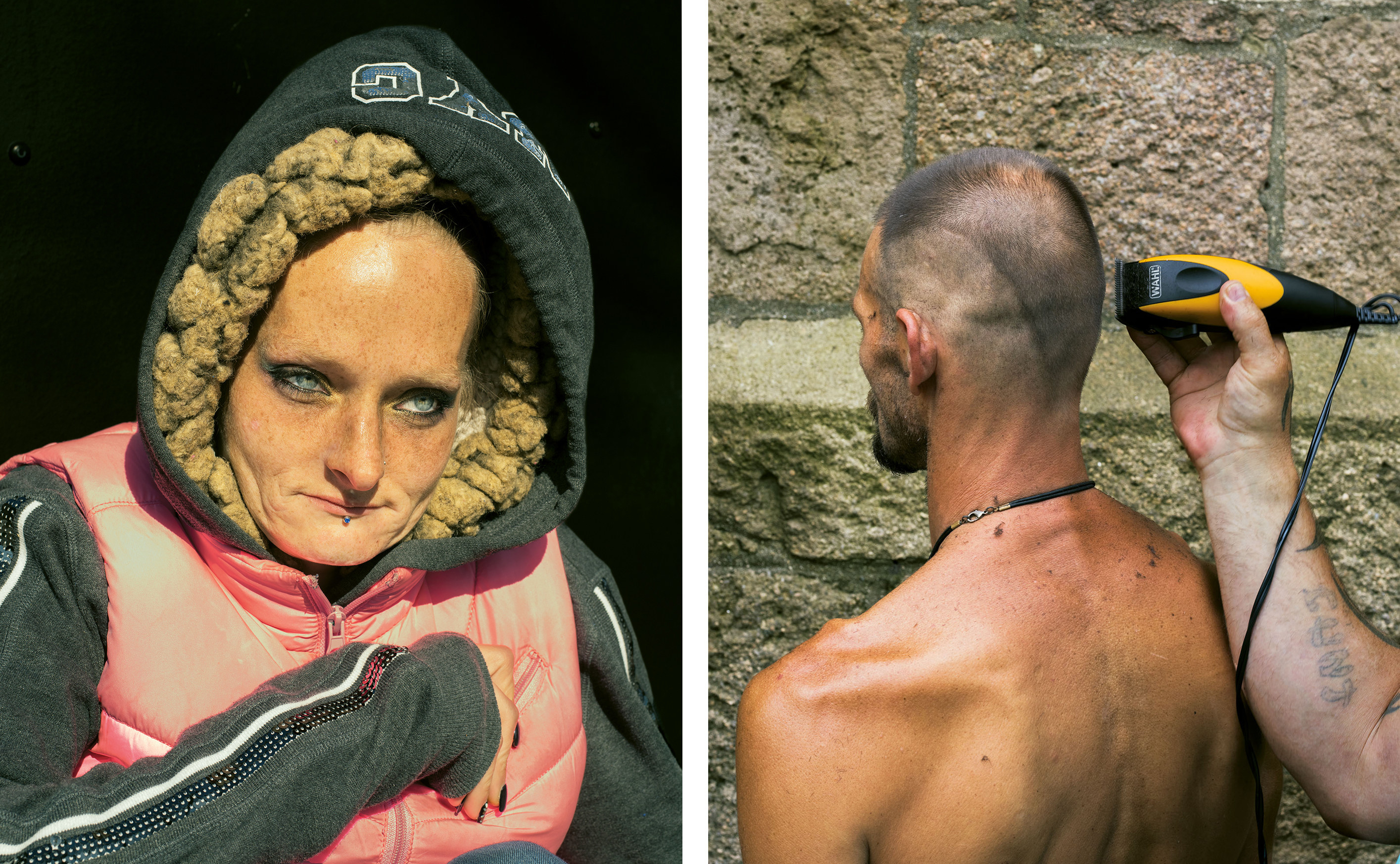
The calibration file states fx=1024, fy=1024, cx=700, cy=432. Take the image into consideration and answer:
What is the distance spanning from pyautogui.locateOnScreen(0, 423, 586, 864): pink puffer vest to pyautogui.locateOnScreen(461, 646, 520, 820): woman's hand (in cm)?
2

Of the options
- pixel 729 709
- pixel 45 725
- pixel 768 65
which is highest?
pixel 768 65

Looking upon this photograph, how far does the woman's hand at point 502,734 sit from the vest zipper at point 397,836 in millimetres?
81

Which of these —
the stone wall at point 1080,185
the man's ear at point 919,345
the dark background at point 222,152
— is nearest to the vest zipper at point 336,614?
the dark background at point 222,152

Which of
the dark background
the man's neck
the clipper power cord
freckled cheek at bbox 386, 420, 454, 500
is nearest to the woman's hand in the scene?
freckled cheek at bbox 386, 420, 454, 500

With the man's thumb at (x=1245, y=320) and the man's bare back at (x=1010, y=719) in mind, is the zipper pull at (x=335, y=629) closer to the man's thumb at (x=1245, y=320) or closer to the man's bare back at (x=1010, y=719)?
the man's bare back at (x=1010, y=719)

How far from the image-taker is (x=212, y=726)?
119 cm

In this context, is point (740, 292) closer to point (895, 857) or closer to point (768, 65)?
point (768, 65)

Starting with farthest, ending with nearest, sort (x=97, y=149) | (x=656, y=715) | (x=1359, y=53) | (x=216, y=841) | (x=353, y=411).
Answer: (x=1359, y=53) → (x=656, y=715) → (x=97, y=149) → (x=353, y=411) → (x=216, y=841)

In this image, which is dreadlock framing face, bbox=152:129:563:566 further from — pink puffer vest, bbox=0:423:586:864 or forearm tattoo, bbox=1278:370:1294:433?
forearm tattoo, bbox=1278:370:1294:433

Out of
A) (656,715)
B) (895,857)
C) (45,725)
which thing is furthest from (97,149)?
(895,857)

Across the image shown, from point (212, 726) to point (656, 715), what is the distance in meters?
0.96

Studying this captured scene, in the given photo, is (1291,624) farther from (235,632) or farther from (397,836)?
(235,632)

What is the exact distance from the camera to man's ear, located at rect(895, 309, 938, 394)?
1.50m

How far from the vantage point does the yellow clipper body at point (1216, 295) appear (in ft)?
4.56
